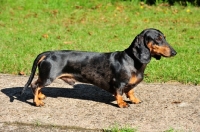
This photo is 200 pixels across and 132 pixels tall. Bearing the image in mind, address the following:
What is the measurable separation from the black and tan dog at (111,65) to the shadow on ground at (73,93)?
0.36m

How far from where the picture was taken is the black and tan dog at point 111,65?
5336 millimetres

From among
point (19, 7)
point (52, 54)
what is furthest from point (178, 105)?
point (19, 7)

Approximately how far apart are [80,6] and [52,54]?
6840 mm

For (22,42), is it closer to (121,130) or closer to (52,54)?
(52,54)

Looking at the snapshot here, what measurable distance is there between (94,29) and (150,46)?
492 centimetres

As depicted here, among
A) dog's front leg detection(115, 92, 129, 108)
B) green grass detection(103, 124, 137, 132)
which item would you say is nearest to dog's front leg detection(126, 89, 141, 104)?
dog's front leg detection(115, 92, 129, 108)

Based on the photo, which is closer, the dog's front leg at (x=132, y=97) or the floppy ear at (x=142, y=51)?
the floppy ear at (x=142, y=51)

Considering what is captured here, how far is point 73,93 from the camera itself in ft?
20.3

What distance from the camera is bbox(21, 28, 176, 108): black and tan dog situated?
534cm

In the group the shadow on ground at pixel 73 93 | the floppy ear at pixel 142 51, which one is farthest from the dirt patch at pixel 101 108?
the floppy ear at pixel 142 51

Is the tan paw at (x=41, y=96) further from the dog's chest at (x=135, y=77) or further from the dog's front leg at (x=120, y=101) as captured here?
the dog's chest at (x=135, y=77)

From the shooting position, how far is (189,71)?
6988 mm

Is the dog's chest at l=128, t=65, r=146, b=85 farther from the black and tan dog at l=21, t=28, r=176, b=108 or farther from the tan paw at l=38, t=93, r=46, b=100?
the tan paw at l=38, t=93, r=46, b=100

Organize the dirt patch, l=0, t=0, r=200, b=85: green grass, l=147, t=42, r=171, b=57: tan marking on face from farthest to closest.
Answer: l=0, t=0, r=200, b=85: green grass → l=147, t=42, r=171, b=57: tan marking on face → the dirt patch
